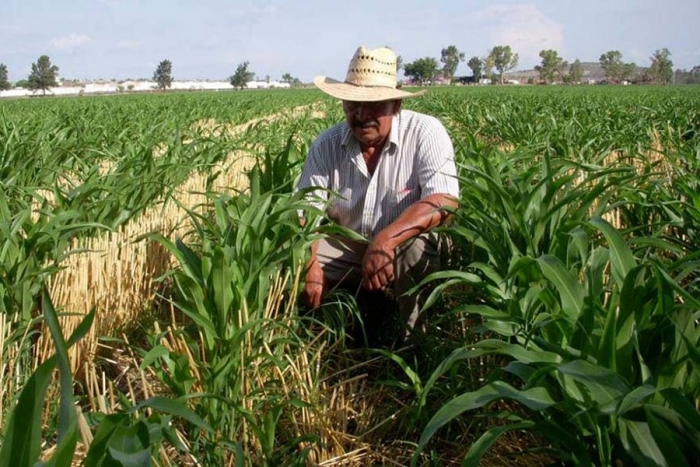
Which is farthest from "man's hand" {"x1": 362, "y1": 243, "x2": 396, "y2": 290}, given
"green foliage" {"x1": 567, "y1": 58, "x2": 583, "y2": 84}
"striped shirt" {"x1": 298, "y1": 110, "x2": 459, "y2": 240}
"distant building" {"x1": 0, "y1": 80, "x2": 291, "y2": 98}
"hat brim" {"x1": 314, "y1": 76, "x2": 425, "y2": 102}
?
"green foliage" {"x1": 567, "y1": 58, "x2": 583, "y2": 84}

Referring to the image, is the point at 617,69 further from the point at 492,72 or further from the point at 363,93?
the point at 363,93

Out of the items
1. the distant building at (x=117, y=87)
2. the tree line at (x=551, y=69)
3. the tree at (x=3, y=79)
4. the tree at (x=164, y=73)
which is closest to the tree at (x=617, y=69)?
the tree line at (x=551, y=69)

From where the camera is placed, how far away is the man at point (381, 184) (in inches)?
108

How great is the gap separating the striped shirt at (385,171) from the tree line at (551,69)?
87.2 metres

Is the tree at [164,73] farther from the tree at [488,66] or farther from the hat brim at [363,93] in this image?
the hat brim at [363,93]

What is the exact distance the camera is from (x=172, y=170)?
4.33m

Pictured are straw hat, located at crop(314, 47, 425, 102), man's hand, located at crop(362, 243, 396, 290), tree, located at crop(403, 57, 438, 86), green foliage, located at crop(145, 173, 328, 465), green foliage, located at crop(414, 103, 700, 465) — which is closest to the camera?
green foliage, located at crop(414, 103, 700, 465)

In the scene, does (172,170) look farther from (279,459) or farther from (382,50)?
(279,459)

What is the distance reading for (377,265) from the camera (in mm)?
2717

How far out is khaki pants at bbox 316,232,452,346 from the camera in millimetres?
2727

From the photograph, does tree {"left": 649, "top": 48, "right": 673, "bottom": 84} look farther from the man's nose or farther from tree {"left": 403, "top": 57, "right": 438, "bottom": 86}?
the man's nose

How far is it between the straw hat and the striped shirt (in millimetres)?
161

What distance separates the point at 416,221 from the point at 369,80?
68 centimetres

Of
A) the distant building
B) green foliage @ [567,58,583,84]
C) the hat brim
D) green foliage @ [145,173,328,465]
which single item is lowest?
green foliage @ [145,173,328,465]
